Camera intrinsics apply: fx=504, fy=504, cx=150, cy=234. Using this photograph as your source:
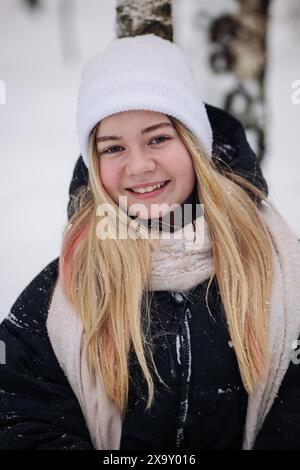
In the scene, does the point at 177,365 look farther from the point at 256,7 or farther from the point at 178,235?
the point at 256,7

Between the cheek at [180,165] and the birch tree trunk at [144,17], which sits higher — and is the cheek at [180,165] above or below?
below

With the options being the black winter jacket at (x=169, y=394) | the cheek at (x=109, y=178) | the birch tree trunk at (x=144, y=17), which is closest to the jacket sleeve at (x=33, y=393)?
the black winter jacket at (x=169, y=394)

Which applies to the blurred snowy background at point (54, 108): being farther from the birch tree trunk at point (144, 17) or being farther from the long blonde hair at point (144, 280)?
the long blonde hair at point (144, 280)

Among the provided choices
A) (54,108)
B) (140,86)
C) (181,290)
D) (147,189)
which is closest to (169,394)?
(181,290)

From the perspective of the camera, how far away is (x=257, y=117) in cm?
264

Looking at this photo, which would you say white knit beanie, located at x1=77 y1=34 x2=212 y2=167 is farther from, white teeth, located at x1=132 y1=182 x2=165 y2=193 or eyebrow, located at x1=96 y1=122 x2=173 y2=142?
white teeth, located at x1=132 y1=182 x2=165 y2=193

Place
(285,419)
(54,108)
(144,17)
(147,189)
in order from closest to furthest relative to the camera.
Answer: (285,419), (147,189), (144,17), (54,108)

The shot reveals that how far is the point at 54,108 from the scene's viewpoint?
9.57ft

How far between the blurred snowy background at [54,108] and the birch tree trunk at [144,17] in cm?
62

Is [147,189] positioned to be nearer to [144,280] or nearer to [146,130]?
[146,130]

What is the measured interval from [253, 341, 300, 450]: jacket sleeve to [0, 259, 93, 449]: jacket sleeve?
1.73 ft

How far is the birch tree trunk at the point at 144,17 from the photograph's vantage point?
2033mm

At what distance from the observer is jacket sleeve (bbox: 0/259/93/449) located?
1.45 m

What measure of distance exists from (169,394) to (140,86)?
915 mm
